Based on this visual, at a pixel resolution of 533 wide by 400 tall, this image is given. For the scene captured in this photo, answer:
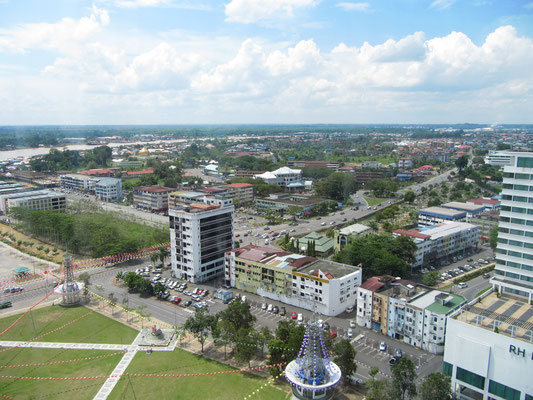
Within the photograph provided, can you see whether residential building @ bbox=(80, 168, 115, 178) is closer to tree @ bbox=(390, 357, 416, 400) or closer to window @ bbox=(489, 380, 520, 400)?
tree @ bbox=(390, 357, 416, 400)

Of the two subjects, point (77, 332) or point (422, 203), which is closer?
point (77, 332)

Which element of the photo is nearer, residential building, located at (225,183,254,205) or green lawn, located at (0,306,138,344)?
green lawn, located at (0,306,138,344)

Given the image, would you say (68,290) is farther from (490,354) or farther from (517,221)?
(517,221)

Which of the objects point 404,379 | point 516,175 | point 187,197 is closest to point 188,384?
point 404,379

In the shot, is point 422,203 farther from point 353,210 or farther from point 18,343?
→ point 18,343

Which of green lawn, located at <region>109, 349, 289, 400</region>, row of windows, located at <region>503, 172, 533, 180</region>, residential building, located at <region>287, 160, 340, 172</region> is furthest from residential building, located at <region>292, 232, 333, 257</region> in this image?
residential building, located at <region>287, 160, 340, 172</region>

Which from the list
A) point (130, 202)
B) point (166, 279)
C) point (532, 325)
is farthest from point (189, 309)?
point (130, 202)

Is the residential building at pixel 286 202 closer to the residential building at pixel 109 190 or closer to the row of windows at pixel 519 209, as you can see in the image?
the residential building at pixel 109 190
